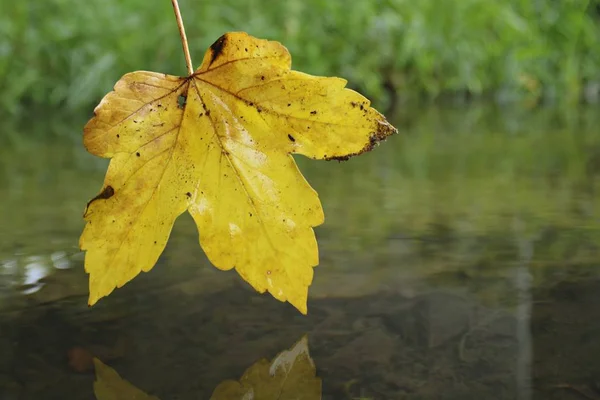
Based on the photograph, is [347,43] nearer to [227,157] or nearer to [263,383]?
[227,157]

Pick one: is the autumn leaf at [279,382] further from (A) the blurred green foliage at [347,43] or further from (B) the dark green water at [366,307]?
(A) the blurred green foliage at [347,43]

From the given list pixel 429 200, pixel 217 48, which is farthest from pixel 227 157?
pixel 429 200

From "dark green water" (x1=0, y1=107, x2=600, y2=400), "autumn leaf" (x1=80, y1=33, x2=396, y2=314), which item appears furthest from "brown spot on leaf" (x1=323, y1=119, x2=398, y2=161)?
"dark green water" (x1=0, y1=107, x2=600, y2=400)

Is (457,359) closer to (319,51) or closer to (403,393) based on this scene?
(403,393)

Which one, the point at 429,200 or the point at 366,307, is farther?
the point at 429,200

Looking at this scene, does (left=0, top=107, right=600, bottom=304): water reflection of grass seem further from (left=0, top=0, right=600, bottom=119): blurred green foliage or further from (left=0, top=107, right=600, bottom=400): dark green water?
(left=0, top=0, right=600, bottom=119): blurred green foliage
